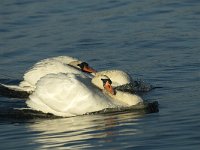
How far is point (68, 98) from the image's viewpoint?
51.9ft

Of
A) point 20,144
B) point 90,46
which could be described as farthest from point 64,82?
point 90,46

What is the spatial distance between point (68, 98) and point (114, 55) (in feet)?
19.3

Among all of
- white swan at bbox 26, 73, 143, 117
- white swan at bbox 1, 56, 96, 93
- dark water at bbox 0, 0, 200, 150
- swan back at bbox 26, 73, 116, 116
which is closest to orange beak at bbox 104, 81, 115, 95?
white swan at bbox 26, 73, 143, 117

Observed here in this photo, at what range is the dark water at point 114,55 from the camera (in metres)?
13.6

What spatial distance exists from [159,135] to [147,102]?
8.54 ft

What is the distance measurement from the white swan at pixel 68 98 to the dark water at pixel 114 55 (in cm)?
23

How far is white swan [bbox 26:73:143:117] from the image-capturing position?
1574 cm

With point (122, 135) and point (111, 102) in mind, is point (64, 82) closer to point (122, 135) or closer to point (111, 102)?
point (111, 102)

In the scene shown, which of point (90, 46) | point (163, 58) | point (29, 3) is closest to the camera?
point (163, 58)

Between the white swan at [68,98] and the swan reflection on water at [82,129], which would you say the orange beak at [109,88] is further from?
the swan reflection on water at [82,129]

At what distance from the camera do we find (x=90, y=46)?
75.1ft

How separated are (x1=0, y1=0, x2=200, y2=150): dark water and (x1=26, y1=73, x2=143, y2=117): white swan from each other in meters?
0.23

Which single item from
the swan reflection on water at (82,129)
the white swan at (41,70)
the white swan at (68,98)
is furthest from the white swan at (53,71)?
the swan reflection on water at (82,129)

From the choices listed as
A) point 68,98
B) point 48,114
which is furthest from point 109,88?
point 48,114
